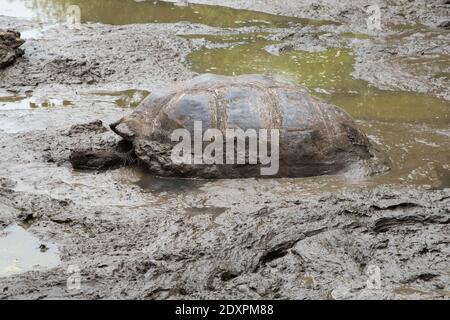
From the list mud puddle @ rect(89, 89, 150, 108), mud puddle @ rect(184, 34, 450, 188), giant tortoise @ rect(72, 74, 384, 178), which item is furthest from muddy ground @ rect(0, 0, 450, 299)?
mud puddle @ rect(184, 34, 450, 188)

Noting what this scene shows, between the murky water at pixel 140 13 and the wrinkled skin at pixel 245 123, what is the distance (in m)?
5.75

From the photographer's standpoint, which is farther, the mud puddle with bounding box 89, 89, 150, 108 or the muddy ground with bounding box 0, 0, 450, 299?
the mud puddle with bounding box 89, 89, 150, 108

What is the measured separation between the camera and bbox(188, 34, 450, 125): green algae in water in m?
6.93

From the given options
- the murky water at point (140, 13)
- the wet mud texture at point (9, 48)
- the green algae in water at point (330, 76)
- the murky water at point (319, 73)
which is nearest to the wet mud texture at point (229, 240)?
the murky water at point (319, 73)

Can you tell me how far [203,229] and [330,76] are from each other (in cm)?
459

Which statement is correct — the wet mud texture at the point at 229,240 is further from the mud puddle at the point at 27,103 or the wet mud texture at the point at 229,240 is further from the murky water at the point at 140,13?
the murky water at the point at 140,13

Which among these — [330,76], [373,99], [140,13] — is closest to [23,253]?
[373,99]

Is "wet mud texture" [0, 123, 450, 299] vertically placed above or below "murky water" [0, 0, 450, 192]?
below

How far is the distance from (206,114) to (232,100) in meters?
0.26

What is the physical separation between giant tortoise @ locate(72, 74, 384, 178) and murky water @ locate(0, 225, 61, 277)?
131 cm

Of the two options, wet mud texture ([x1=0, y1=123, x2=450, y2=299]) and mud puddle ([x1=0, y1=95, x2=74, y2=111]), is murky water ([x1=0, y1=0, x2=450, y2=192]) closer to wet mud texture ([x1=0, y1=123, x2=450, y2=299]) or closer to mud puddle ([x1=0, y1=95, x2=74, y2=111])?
mud puddle ([x1=0, y1=95, x2=74, y2=111])

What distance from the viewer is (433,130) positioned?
6.34 meters

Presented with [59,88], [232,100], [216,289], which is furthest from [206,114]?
[59,88]

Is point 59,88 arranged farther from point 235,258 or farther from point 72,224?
point 235,258
